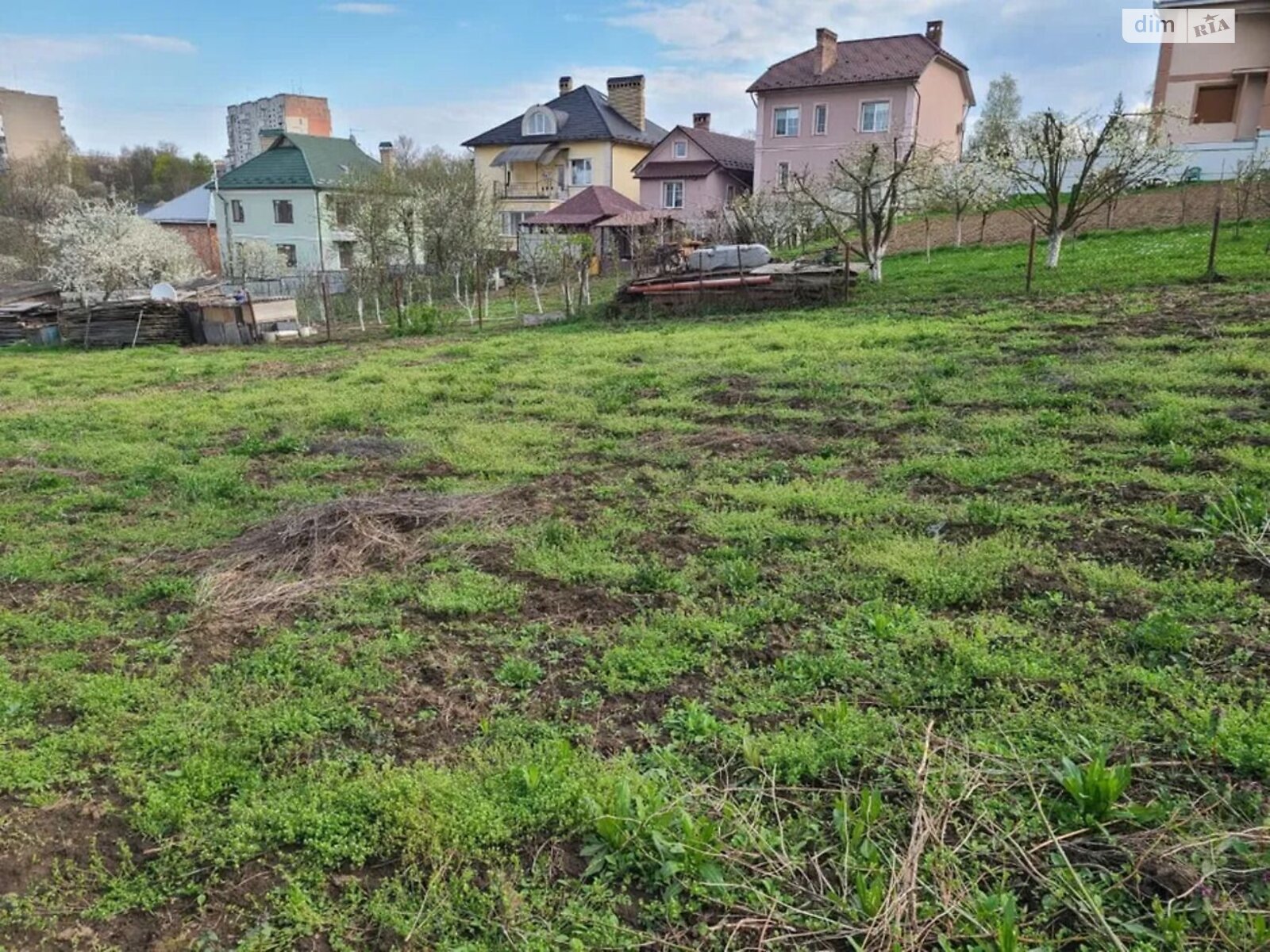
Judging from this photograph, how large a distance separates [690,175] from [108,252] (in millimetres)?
21748

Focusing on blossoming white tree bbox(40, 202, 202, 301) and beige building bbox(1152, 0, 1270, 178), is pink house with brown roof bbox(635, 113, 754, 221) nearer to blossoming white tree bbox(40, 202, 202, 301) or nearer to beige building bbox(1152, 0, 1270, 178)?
beige building bbox(1152, 0, 1270, 178)

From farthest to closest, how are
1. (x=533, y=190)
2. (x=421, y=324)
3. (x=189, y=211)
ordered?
(x=189, y=211), (x=533, y=190), (x=421, y=324)

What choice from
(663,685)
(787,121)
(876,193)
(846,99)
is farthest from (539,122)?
(663,685)

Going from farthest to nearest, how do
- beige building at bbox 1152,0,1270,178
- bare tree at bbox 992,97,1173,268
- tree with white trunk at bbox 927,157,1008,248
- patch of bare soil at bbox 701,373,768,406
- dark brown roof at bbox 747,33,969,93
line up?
dark brown roof at bbox 747,33,969,93
beige building at bbox 1152,0,1270,178
tree with white trunk at bbox 927,157,1008,248
bare tree at bbox 992,97,1173,268
patch of bare soil at bbox 701,373,768,406

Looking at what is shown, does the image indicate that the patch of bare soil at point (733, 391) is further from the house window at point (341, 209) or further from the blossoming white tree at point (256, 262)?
the blossoming white tree at point (256, 262)

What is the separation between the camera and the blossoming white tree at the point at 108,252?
84.4 ft

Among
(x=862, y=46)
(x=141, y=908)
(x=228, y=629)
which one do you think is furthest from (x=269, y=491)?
(x=862, y=46)

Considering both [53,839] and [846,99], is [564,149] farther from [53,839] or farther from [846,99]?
[53,839]

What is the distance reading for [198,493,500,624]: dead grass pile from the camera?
13.9 feet

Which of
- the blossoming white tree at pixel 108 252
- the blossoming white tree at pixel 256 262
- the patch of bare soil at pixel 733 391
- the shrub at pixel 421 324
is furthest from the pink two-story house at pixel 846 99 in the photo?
the patch of bare soil at pixel 733 391

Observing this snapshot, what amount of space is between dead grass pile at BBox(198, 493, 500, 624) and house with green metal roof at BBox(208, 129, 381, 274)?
107 feet

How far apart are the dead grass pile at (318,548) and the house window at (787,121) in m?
31.6

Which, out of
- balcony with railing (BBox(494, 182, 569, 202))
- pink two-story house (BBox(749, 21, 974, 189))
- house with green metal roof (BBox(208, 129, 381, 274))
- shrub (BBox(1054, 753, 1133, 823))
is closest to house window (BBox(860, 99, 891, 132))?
pink two-story house (BBox(749, 21, 974, 189))

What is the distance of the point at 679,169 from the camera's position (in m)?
34.9
